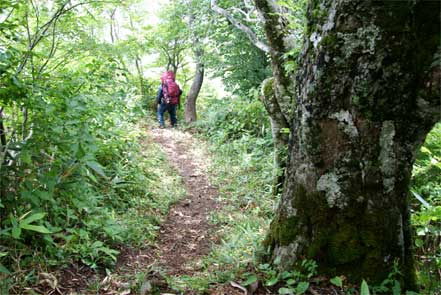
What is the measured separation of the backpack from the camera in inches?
456

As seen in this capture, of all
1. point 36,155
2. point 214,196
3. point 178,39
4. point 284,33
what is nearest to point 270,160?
point 214,196

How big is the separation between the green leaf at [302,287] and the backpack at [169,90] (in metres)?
9.79

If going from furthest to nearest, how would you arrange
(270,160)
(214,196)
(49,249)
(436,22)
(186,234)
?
(270,160) → (214,196) → (186,234) → (49,249) → (436,22)

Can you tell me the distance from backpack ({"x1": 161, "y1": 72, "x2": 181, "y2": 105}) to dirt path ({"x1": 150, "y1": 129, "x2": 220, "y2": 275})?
3462 millimetres

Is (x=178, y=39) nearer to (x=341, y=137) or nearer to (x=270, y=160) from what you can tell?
(x=270, y=160)

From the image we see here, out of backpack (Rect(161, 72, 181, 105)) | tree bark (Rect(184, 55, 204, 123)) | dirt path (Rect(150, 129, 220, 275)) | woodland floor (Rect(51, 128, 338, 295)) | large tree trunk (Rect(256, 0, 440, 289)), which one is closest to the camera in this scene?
large tree trunk (Rect(256, 0, 440, 289))

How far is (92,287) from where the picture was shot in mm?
2844

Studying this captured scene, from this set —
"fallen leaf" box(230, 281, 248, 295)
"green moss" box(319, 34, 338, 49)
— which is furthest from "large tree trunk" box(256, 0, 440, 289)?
"fallen leaf" box(230, 281, 248, 295)

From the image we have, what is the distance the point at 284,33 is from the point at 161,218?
10.4 ft

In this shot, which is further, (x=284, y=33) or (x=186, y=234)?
(x=284, y=33)

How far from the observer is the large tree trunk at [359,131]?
2.05 meters

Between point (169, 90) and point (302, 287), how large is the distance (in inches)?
394

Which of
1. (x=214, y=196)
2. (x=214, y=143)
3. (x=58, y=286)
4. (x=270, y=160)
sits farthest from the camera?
(x=214, y=143)

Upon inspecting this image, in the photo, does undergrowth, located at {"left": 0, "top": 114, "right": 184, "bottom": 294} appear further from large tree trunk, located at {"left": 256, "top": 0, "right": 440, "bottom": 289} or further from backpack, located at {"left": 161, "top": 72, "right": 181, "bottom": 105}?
backpack, located at {"left": 161, "top": 72, "right": 181, "bottom": 105}
